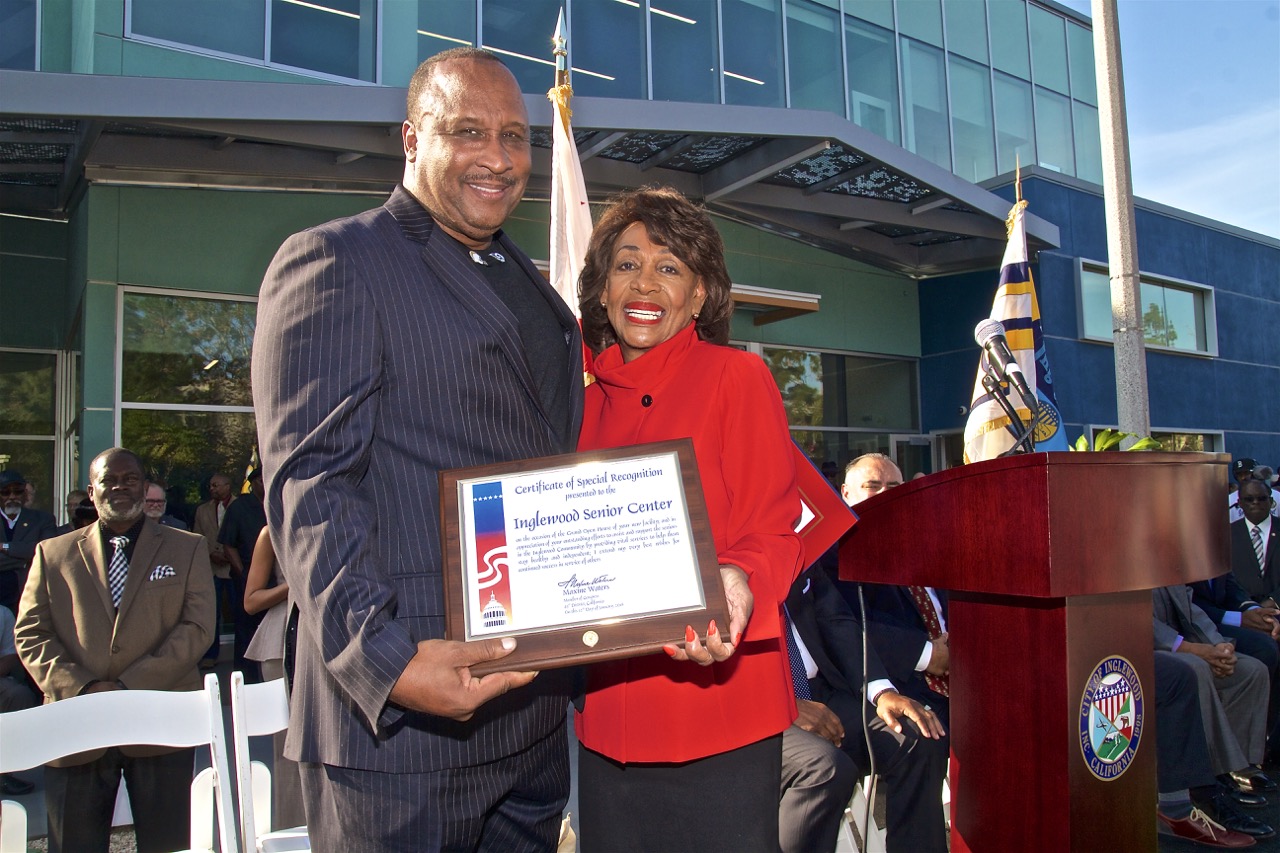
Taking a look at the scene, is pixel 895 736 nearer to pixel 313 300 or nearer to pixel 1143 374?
pixel 313 300

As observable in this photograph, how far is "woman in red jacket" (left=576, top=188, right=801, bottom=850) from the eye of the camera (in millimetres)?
1969

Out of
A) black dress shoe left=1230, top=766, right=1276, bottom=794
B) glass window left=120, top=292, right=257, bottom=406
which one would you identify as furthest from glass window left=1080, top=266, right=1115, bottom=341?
glass window left=120, top=292, right=257, bottom=406

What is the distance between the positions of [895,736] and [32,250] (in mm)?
11170

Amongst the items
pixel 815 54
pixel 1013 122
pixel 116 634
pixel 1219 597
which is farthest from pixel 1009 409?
pixel 1013 122

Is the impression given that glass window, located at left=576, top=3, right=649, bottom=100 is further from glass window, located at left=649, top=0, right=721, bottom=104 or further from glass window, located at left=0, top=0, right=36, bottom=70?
glass window, located at left=0, top=0, right=36, bottom=70

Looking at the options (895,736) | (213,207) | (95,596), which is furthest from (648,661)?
(213,207)

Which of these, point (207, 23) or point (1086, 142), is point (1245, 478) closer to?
point (207, 23)

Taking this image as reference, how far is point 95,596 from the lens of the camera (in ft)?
13.4

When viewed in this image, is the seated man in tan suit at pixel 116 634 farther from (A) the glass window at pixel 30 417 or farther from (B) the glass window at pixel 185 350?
(A) the glass window at pixel 30 417

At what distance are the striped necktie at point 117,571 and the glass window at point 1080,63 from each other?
63.2 ft

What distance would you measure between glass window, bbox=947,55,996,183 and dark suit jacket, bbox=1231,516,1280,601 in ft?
34.3

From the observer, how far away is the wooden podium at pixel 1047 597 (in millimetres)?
2248

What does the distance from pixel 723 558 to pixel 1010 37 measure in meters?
18.8

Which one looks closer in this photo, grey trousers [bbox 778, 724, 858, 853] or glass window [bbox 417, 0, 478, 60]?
grey trousers [bbox 778, 724, 858, 853]
